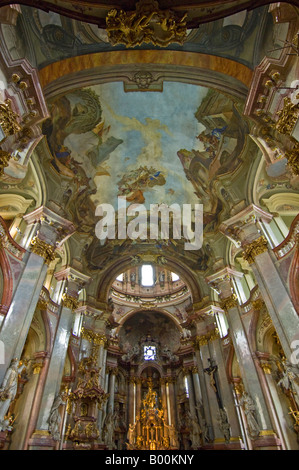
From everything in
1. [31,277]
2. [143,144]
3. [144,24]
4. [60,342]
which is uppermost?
[143,144]

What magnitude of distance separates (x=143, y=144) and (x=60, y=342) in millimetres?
9701

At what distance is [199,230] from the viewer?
1619 cm

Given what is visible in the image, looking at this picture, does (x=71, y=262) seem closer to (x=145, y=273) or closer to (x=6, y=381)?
(x=6, y=381)

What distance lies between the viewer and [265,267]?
32.5ft

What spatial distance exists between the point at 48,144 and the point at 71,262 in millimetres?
6370

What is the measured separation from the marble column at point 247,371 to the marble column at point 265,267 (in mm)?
3206

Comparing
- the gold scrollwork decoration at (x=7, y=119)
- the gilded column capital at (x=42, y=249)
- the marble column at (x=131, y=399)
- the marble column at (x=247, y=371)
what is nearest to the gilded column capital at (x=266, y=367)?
the marble column at (x=247, y=371)

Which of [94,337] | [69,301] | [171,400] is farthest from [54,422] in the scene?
[171,400]

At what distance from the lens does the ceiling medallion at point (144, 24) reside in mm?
6112

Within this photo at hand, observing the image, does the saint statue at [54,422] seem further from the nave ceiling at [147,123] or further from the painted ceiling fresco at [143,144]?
the painted ceiling fresco at [143,144]

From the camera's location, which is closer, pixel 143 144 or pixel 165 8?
pixel 165 8

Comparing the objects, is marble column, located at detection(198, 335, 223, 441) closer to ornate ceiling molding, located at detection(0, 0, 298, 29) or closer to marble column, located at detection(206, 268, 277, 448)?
marble column, located at detection(206, 268, 277, 448)

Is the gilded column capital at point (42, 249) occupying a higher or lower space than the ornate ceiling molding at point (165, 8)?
lower

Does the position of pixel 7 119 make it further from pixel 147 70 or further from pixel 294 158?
pixel 294 158
